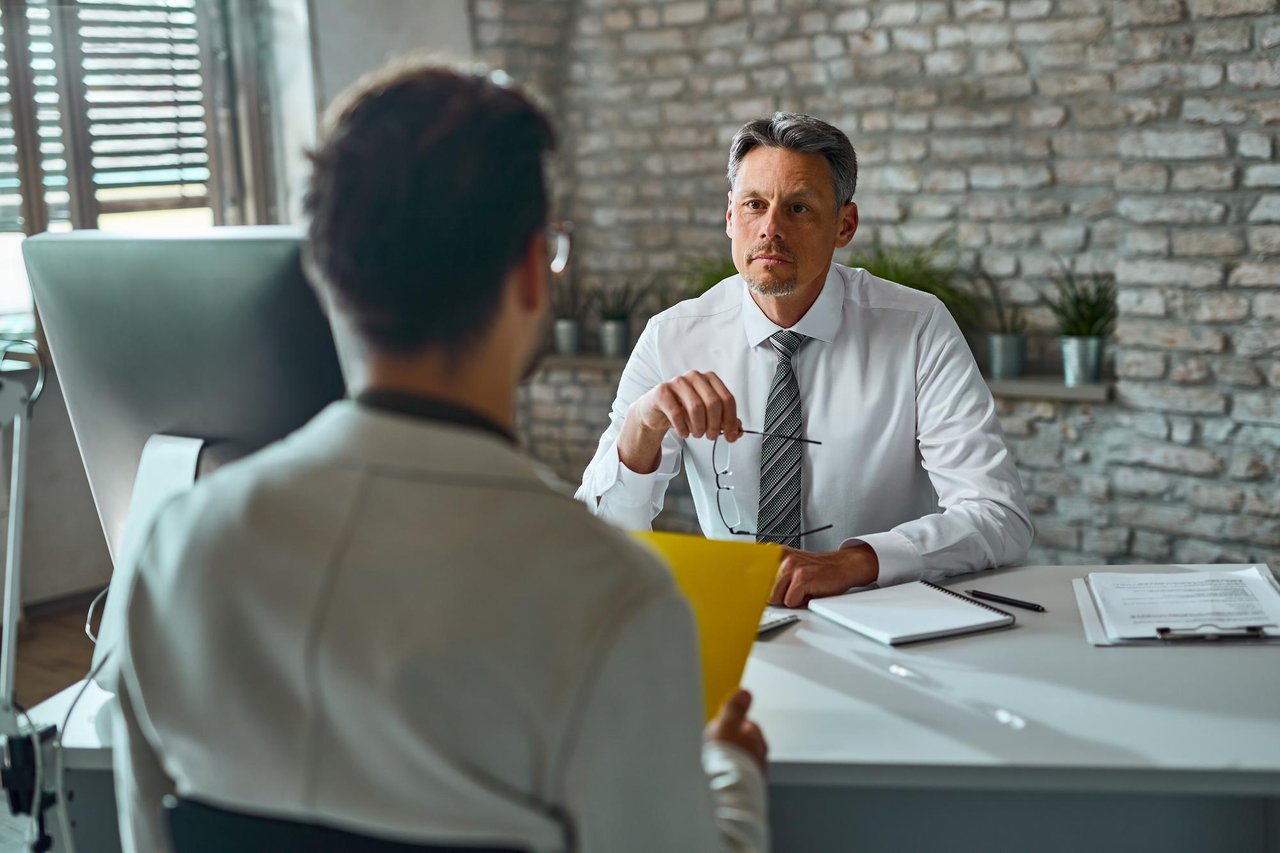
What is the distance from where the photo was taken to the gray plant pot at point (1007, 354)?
4.29 m

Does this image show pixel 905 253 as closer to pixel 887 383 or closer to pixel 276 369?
pixel 887 383

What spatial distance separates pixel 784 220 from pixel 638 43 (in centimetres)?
308

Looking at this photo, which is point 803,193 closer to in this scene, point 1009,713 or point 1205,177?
point 1009,713

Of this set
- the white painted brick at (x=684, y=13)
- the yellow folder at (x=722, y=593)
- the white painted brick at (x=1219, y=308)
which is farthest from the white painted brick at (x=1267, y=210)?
the yellow folder at (x=722, y=593)

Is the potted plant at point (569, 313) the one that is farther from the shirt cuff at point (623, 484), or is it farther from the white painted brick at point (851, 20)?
the shirt cuff at point (623, 484)

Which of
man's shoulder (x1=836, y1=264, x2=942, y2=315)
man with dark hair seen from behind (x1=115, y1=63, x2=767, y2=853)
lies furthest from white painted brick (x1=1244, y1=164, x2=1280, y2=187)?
man with dark hair seen from behind (x1=115, y1=63, x2=767, y2=853)

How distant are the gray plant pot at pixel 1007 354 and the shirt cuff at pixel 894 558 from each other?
254cm

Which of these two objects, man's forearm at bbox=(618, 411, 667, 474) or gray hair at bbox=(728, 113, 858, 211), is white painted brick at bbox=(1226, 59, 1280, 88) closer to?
gray hair at bbox=(728, 113, 858, 211)

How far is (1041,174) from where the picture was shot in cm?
436

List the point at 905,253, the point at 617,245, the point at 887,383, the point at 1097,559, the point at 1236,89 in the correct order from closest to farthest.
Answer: the point at 887,383, the point at 1236,89, the point at 1097,559, the point at 905,253, the point at 617,245

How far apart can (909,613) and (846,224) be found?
3.32 ft

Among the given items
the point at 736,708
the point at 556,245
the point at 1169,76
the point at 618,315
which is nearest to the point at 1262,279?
the point at 1169,76

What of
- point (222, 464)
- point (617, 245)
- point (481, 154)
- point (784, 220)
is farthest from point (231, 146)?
point (481, 154)

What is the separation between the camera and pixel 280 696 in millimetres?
854
